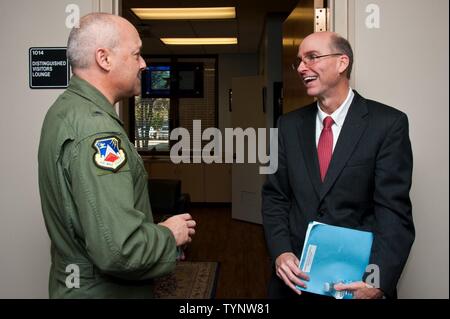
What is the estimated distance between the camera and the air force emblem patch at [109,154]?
102cm

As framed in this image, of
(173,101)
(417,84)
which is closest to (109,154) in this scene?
(417,84)

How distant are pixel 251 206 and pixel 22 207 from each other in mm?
4278

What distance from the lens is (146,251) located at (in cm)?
104

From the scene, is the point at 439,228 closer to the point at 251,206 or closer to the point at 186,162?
the point at 251,206

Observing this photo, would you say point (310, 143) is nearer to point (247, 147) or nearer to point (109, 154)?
point (109, 154)

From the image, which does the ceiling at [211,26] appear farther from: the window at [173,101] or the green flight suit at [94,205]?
the green flight suit at [94,205]

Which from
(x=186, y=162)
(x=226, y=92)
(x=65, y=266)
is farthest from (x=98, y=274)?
(x=226, y=92)

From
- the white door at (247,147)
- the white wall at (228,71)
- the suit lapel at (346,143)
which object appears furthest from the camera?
the white wall at (228,71)

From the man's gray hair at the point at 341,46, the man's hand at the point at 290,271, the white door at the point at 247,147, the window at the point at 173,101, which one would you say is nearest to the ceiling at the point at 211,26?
the window at the point at 173,101

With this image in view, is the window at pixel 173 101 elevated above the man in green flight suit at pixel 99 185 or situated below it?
above

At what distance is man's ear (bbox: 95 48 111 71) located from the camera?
1.14 meters

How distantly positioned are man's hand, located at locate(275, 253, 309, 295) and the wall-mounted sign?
109 cm

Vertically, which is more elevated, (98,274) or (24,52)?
(24,52)

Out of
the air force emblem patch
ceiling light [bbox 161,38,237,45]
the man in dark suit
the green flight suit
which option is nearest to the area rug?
the man in dark suit
